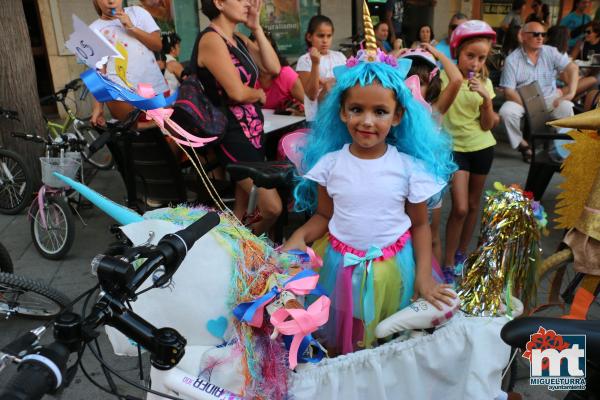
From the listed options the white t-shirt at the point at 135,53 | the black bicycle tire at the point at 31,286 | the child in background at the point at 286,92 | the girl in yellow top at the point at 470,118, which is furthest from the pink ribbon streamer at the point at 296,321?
the child in background at the point at 286,92

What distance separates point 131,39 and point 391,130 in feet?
8.63

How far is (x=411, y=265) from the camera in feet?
6.23

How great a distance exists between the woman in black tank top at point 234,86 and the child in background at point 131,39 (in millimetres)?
907

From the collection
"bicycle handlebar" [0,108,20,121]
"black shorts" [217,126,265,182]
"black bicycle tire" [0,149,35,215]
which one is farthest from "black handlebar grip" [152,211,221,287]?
"bicycle handlebar" [0,108,20,121]

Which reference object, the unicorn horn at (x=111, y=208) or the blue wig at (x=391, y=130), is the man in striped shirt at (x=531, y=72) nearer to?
the blue wig at (x=391, y=130)

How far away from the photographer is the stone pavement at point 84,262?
256 centimetres

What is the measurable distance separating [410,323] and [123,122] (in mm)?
2451

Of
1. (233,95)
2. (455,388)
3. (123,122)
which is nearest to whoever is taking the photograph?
(455,388)

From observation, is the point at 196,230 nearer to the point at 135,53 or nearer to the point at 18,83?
the point at 135,53

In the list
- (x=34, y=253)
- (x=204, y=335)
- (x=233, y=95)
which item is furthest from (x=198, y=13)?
(x=204, y=335)

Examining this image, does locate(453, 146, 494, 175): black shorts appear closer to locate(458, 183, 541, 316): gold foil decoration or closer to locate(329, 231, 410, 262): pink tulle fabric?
locate(458, 183, 541, 316): gold foil decoration

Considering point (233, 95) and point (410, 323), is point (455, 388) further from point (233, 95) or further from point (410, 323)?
point (233, 95)

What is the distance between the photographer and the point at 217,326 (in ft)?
4.20

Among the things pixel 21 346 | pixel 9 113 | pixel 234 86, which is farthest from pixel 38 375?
pixel 9 113
